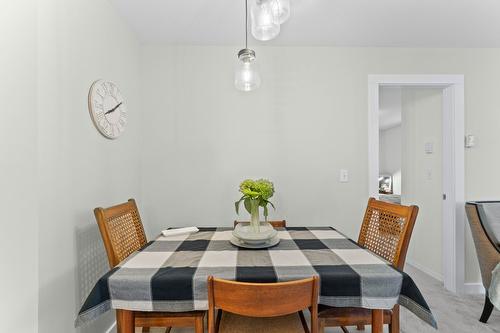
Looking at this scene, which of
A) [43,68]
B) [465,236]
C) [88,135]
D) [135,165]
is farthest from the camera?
[465,236]

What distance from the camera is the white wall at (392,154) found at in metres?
6.79

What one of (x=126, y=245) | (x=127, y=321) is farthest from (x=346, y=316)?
(x=126, y=245)

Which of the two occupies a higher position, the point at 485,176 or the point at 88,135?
the point at 88,135

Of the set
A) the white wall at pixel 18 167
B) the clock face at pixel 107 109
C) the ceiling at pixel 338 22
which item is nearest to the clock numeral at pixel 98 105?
the clock face at pixel 107 109

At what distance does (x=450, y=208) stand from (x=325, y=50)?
1950 millimetres

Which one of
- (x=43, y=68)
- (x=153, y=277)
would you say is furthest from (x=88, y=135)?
(x=153, y=277)

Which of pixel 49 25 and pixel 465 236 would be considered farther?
pixel 465 236

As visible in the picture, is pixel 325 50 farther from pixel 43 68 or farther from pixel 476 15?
pixel 43 68

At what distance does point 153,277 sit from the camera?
102cm

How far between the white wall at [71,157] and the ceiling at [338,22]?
0.39 m

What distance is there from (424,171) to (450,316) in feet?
4.88

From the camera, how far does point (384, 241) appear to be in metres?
1.54

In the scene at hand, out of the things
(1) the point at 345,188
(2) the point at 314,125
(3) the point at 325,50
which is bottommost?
(1) the point at 345,188

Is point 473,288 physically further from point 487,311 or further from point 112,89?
point 112,89
